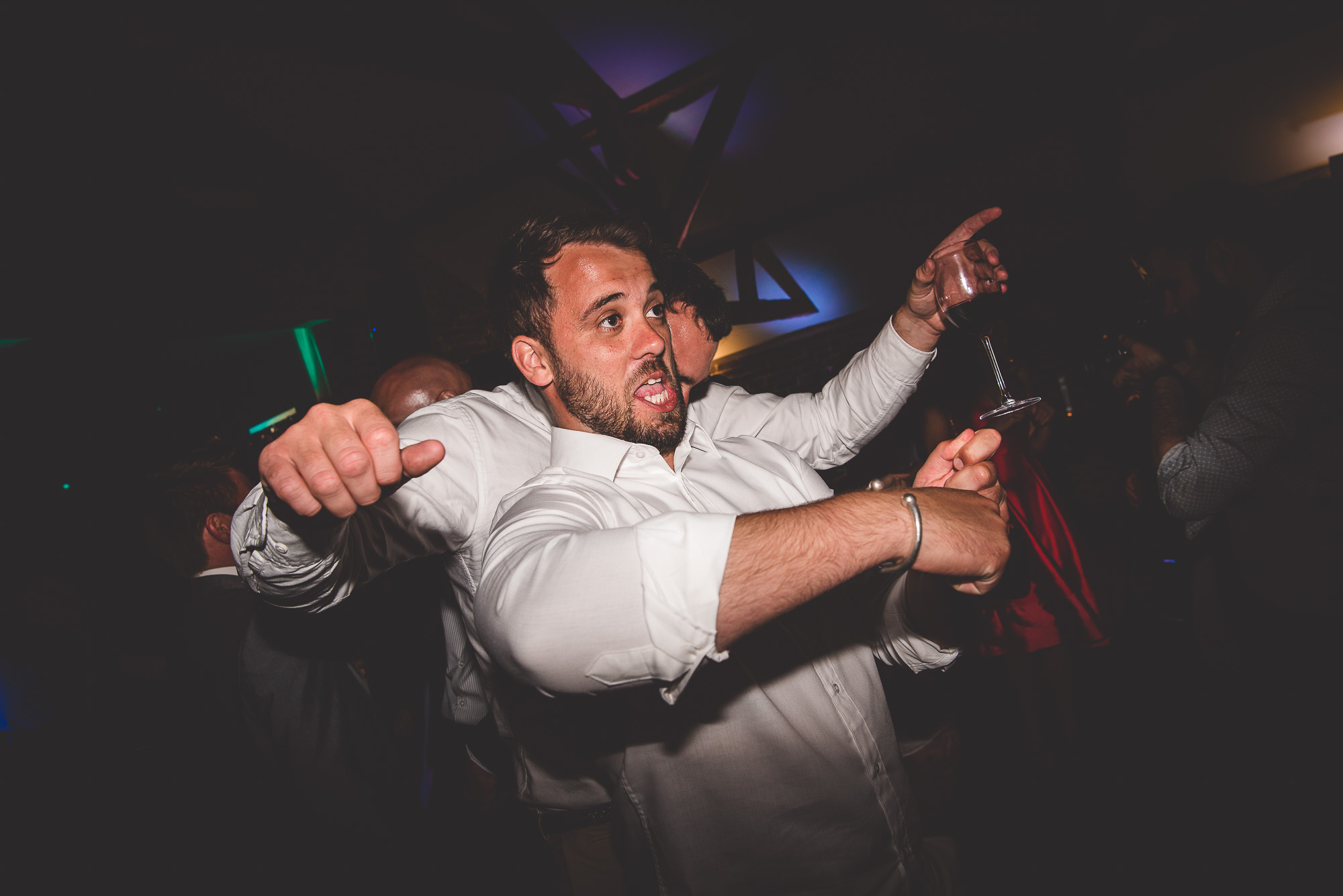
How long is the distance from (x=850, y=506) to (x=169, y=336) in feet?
15.8

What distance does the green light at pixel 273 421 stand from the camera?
5754 millimetres

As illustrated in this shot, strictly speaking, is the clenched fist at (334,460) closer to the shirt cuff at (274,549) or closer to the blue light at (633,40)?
the shirt cuff at (274,549)

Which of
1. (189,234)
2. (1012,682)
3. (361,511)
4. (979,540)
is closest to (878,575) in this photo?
(979,540)

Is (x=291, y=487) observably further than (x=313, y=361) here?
No

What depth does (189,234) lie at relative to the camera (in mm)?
3928

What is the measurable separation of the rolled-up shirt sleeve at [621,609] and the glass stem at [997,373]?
1.02 meters

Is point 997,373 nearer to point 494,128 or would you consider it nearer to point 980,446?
point 980,446

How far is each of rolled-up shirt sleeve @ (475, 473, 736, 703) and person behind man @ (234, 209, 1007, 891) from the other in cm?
26

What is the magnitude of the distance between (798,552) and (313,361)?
6.72 meters

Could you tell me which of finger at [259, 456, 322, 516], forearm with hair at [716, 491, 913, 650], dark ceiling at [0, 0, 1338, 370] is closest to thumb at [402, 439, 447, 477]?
finger at [259, 456, 322, 516]

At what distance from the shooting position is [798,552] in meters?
0.72

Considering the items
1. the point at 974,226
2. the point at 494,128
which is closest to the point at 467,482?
the point at 974,226

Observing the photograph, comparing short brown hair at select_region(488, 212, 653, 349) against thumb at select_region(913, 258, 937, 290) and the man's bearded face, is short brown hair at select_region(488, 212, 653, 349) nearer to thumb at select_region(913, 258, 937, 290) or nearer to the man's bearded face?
the man's bearded face

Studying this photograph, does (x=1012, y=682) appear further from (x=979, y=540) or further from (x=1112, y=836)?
(x=979, y=540)
